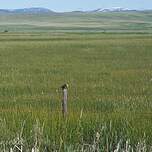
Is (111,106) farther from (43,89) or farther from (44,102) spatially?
(43,89)

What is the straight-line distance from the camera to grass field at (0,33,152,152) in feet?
31.9

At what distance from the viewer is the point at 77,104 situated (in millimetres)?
17422

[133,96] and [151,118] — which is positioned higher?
[151,118]

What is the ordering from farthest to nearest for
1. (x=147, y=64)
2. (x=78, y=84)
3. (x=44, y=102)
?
(x=147, y=64)
(x=78, y=84)
(x=44, y=102)

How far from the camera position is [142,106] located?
17031 mm

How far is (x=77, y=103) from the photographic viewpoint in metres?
17.6

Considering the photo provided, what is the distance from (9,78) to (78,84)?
3929 mm

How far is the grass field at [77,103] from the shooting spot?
972 cm

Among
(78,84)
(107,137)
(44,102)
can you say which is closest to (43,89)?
(78,84)

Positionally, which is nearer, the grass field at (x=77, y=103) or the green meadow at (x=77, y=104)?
the green meadow at (x=77, y=104)

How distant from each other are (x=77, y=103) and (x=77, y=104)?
20 cm

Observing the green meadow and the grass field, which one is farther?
the grass field

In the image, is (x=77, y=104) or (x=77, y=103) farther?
(x=77, y=103)

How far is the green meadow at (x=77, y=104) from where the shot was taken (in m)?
9.59
